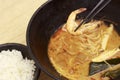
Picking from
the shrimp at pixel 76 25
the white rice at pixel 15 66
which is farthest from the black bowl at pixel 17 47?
the shrimp at pixel 76 25

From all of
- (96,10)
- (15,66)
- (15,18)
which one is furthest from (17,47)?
(96,10)

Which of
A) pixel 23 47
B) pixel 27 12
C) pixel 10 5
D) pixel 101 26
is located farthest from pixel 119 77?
pixel 10 5

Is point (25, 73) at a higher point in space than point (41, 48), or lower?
lower

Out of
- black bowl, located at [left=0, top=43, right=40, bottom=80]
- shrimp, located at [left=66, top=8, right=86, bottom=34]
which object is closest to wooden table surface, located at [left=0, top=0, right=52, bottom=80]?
black bowl, located at [left=0, top=43, right=40, bottom=80]

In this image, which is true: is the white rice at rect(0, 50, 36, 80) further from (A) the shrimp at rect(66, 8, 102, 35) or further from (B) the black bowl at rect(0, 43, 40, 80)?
(A) the shrimp at rect(66, 8, 102, 35)

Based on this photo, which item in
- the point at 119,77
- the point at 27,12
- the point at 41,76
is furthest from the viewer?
the point at 27,12

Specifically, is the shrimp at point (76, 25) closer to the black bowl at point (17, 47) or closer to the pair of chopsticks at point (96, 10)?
the pair of chopsticks at point (96, 10)

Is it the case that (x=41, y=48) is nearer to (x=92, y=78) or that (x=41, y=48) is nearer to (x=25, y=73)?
(x=25, y=73)
